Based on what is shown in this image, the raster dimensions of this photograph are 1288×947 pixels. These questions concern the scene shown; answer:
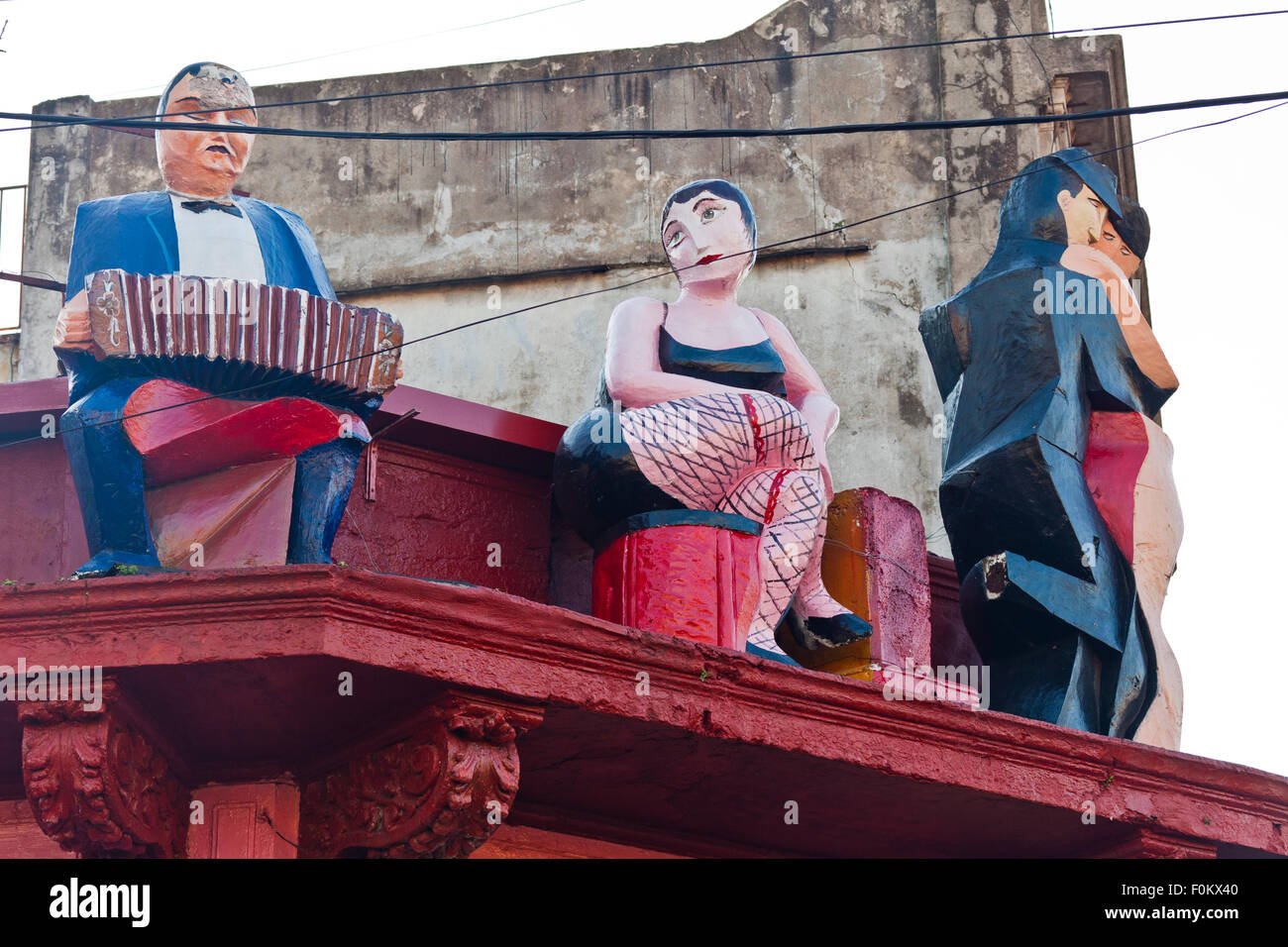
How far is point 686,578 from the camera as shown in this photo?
7684 mm

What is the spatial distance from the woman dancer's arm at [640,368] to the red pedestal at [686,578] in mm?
611

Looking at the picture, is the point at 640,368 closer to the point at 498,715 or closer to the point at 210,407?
the point at 210,407

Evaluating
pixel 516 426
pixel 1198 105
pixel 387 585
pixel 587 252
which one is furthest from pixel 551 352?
pixel 387 585

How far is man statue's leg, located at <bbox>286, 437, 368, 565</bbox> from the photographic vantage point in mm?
7438

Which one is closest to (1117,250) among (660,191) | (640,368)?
(640,368)

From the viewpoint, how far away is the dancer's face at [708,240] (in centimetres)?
877

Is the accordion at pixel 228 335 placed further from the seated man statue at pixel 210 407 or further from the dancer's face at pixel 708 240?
the dancer's face at pixel 708 240

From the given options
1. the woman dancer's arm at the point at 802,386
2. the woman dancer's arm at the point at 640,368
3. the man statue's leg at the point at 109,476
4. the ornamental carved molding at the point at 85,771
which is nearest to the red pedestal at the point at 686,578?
the woman dancer's arm at the point at 640,368

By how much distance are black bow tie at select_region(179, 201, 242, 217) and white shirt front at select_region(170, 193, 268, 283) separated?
0.01 meters

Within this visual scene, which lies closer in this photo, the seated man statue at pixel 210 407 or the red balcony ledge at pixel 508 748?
the red balcony ledge at pixel 508 748

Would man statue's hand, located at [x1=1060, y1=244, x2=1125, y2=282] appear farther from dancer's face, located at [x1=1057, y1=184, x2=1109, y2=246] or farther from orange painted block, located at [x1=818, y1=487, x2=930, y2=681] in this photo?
orange painted block, located at [x1=818, y1=487, x2=930, y2=681]

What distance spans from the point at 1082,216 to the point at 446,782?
4.61m

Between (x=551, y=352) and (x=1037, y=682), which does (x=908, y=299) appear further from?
(x=1037, y=682)
